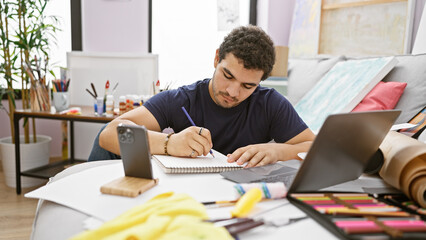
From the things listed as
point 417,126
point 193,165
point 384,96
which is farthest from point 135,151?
point 384,96

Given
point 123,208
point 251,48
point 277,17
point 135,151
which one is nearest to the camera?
point 123,208

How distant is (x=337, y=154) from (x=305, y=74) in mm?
2046

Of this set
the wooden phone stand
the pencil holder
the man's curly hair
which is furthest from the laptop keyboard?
the pencil holder

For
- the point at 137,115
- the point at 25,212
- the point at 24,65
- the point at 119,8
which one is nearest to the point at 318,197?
the point at 137,115

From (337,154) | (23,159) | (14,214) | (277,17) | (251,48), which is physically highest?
(277,17)

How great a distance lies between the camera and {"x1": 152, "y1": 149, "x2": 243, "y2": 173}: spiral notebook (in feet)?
2.66

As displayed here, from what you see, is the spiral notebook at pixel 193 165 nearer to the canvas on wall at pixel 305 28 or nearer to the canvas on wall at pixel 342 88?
the canvas on wall at pixel 342 88

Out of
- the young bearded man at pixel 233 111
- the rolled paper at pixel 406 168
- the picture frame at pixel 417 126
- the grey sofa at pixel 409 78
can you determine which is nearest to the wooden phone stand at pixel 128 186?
the young bearded man at pixel 233 111

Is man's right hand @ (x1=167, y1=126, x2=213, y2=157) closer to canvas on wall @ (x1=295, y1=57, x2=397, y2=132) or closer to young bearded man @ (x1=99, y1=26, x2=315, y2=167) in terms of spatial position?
young bearded man @ (x1=99, y1=26, x2=315, y2=167)

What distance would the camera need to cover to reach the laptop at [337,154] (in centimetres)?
60

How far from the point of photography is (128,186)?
66 centimetres

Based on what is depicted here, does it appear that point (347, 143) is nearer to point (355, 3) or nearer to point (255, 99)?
point (255, 99)

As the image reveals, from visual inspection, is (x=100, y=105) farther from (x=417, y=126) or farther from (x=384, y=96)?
(x=417, y=126)

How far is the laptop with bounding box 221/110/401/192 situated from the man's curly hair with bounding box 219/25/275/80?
1.57 ft
